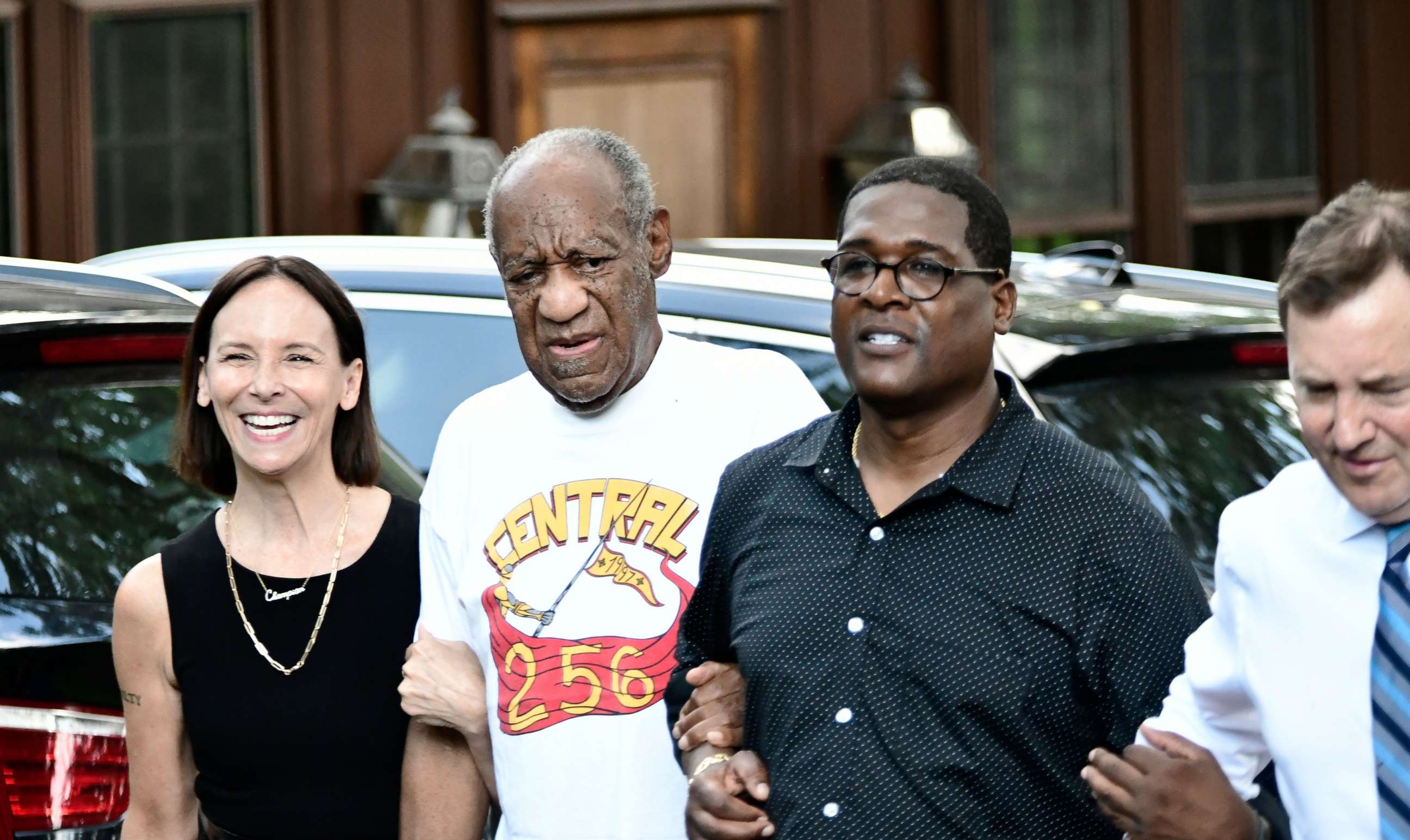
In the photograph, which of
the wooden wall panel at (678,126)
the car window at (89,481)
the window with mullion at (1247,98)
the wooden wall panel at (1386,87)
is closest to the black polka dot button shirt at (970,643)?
the car window at (89,481)

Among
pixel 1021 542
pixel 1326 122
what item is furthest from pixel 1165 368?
pixel 1326 122

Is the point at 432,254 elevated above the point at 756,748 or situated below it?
above

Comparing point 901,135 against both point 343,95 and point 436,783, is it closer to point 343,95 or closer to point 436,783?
point 343,95

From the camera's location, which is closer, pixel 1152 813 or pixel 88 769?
pixel 1152 813

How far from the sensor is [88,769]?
9.98ft

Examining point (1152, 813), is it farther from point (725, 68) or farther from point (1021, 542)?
point (725, 68)

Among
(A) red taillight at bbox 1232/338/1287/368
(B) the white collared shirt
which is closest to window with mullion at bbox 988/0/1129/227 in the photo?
(A) red taillight at bbox 1232/338/1287/368

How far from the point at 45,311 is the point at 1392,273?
243 centimetres

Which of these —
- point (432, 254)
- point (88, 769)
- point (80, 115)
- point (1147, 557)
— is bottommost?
point (88, 769)

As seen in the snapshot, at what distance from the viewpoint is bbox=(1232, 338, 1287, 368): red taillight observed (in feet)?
12.9

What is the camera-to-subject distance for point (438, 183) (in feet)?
29.5

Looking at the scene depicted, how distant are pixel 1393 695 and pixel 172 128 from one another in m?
8.39

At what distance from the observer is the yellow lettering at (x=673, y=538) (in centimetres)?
284

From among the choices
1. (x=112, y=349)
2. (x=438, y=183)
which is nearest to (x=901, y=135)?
(x=438, y=183)
